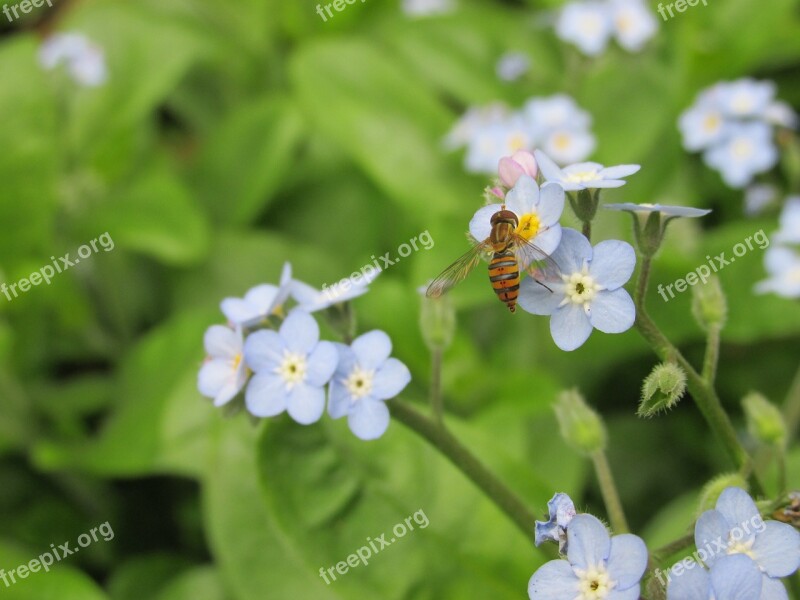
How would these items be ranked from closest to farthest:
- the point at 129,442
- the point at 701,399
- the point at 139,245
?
1. the point at 701,399
2. the point at 129,442
3. the point at 139,245

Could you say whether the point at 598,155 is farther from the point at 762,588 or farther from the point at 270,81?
the point at 762,588

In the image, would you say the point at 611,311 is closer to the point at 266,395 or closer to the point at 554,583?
the point at 554,583

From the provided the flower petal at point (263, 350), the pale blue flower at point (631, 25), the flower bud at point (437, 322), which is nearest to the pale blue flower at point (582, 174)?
the flower bud at point (437, 322)

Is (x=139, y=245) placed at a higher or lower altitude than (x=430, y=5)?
lower

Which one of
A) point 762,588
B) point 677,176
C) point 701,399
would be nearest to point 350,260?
point 677,176

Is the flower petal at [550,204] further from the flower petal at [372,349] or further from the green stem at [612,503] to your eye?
the green stem at [612,503]

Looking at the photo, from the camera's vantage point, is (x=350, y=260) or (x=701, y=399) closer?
(x=701, y=399)

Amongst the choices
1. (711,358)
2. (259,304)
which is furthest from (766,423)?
(259,304)
